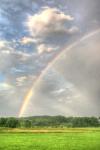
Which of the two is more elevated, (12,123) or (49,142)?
(12,123)

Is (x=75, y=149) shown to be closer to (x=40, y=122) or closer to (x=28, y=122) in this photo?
(x=28, y=122)

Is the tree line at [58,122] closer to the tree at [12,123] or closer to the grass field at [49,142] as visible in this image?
the tree at [12,123]

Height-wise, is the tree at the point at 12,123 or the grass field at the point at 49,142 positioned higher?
the tree at the point at 12,123

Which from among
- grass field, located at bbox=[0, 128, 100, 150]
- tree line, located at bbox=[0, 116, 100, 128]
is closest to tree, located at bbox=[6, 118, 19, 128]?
tree line, located at bbox=[0, 116, 100, 128]

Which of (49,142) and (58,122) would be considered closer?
(49,142)

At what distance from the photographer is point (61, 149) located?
107 feet

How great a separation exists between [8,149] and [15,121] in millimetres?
100806

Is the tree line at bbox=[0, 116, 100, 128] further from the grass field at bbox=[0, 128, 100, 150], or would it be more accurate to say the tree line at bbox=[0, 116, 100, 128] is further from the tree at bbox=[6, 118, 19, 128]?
the grass field at bbox=[0, 128, 100, 150]

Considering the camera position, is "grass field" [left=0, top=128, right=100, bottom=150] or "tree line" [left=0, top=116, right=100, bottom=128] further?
"tree line" [left=0, top=116, right=100, bottom=128]

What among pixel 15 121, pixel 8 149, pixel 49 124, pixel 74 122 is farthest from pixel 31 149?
pixel 74 122

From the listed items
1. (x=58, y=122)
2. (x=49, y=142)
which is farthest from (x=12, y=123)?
(x=49, y=142)

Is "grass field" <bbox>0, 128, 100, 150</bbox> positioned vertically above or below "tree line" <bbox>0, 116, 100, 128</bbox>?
below

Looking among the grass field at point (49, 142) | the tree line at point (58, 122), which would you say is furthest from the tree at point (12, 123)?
the grass field at point (49, 142)

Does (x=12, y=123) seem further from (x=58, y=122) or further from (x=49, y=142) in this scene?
(x=49, y=142)
